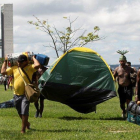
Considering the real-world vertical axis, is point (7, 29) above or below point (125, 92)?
above

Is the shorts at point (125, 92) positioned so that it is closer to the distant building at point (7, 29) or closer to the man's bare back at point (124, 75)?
the man's bare back at point (124, 75)

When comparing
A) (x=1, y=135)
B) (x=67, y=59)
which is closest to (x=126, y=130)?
(x=1, y=135)

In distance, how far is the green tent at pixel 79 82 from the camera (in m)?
12.6

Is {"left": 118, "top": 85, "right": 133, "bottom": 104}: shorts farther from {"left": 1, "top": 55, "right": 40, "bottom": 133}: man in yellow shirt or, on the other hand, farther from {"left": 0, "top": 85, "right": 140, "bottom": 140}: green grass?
{"left": 1, "top": 55, "right": 40, "bottom": 133}: man in yellow shirt

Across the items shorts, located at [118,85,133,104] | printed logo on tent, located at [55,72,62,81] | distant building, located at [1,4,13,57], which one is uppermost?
distant building, located at [1,4,13,57]

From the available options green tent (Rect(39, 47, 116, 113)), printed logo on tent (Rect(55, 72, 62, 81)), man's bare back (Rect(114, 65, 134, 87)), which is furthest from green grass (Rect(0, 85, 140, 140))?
printed logo on tent (Rect(55, 72, 62, 81))

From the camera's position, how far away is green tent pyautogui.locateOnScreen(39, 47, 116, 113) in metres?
12.6

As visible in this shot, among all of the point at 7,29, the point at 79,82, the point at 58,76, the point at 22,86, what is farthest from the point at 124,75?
the point at 7,29

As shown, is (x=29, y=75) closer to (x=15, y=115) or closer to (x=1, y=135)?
(x=1, y=135)

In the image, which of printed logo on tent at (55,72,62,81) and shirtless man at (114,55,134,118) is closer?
shirtless man at (114,55,134,118)

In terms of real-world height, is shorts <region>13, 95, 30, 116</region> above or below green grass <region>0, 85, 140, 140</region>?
above

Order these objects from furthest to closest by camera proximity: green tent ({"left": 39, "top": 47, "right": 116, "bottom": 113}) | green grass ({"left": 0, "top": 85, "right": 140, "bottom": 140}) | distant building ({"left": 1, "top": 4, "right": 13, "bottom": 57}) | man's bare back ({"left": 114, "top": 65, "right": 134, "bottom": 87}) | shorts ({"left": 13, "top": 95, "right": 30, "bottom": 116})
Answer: distant building ({"left": 1, "top": 4, "right": 13, "bottom": 57}), green tent ({"left": 39, "top": 47, "right": 116, "bottom": 113}), man's bare back ({"left": 114, "top": 65, "right": 134, "bottom": 87}), shorts ({"left": 13, "top": 95, "right": 30, "bottom": 116}), green grass ({"left": 0, "top": 85, "right": 140, "bottom": 140})

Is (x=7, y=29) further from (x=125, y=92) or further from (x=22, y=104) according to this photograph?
(x=22, y=104)

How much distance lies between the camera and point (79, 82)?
41.4 feet
